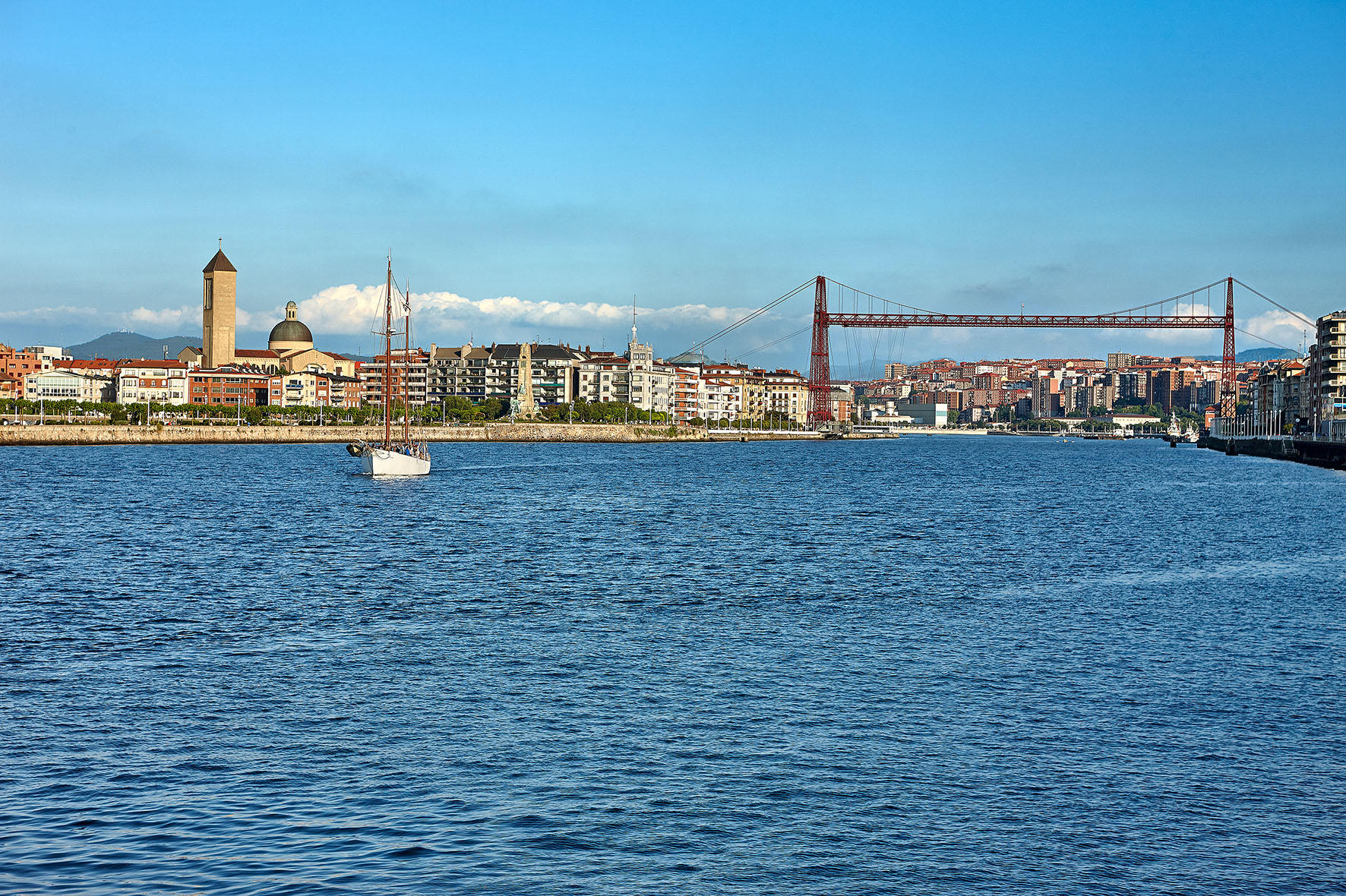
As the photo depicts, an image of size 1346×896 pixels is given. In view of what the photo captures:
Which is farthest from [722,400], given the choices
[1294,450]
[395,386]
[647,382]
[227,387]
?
[1294,450]

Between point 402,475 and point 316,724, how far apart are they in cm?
4778

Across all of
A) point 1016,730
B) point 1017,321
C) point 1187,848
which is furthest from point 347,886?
point 1017,321

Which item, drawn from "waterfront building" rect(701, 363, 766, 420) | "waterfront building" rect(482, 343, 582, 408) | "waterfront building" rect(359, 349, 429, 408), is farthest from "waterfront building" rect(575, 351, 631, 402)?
"waterfront building" rect(701, 363, 766, 420)

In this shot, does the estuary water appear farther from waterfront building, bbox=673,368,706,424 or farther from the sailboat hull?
waterfront building, bbox=673,368,706,424

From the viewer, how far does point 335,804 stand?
30.5 feet

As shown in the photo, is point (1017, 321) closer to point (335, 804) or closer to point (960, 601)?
point (960, 601)

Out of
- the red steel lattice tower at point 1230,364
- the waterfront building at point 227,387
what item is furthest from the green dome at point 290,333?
the red steel lattice tower at point 1230,364

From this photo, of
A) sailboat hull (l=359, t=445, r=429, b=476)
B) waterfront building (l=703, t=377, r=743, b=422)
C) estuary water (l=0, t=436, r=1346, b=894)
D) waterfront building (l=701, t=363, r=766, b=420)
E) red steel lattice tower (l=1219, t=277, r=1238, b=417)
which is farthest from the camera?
waterfront building (l=701, t=363, r=766, b=420)

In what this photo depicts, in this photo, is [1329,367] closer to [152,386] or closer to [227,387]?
[227,387]

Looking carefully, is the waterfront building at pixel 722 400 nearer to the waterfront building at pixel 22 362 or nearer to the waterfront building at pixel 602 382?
the waterfront building at pixel 602 382

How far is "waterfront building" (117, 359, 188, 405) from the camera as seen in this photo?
458ft

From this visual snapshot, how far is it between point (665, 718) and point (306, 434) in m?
104

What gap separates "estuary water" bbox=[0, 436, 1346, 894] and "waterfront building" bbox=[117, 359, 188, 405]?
121 meters

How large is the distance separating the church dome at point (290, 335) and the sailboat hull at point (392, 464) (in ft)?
381
